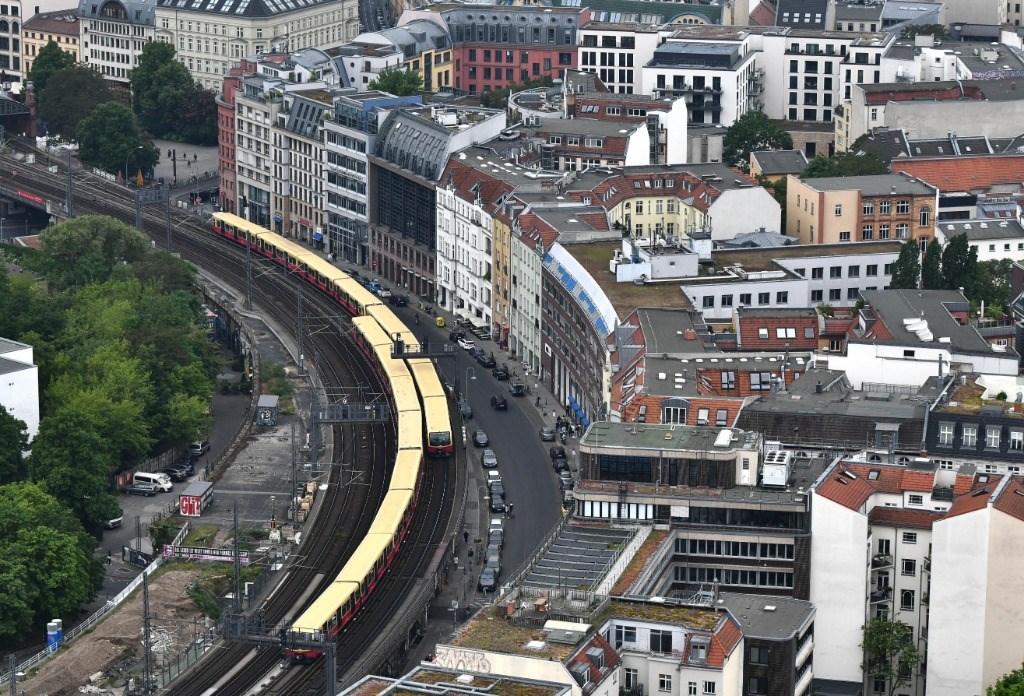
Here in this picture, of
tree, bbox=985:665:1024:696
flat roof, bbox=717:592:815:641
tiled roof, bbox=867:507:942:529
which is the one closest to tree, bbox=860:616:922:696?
flat roof, bbox=717:592:815:641

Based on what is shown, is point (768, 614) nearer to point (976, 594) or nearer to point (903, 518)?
point (976, 594)

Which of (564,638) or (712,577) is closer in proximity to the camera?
(564,638)

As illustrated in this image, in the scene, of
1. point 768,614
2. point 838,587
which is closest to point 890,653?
point 838,587

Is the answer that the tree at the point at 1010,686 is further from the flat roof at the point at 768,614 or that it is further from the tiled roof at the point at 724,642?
the tiled roof at the point at 724,642

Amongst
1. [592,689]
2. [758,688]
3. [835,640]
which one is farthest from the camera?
[835,640]

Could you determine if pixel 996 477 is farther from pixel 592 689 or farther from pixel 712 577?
pixel 592 689

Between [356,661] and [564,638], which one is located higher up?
[564,638]

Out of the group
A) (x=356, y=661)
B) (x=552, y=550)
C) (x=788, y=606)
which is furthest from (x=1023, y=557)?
(x=356, y=661)

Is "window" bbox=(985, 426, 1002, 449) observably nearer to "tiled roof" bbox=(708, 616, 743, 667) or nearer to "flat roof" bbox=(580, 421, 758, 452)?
"flat roof" bbox=(580, 421, 758, 452)
